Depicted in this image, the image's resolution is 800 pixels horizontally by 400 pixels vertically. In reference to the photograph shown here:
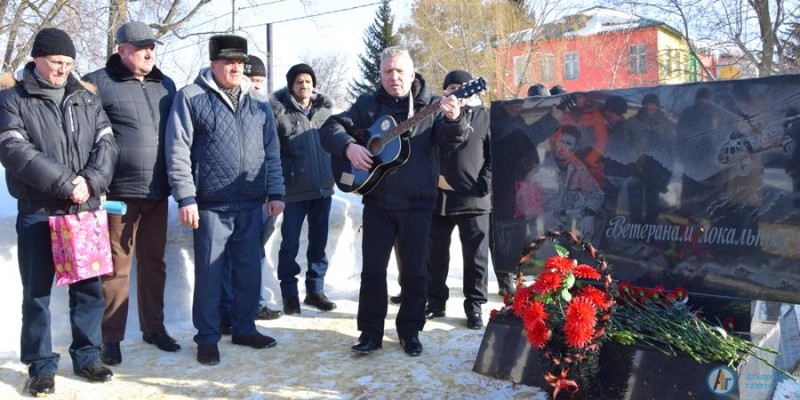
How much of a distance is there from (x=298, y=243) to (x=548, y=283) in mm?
2710

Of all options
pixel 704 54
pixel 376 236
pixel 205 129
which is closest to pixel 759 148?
pixel 376 236

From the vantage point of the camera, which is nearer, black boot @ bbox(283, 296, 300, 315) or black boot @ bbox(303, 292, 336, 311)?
black boot @ bbox(283, 296, 300, 315)

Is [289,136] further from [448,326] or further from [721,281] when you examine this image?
[721,281]

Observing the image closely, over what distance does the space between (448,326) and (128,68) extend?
284 cm

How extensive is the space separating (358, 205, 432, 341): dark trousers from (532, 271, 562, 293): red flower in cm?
123

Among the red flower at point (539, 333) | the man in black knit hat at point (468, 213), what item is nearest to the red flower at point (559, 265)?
the red flower at point (539, 333)

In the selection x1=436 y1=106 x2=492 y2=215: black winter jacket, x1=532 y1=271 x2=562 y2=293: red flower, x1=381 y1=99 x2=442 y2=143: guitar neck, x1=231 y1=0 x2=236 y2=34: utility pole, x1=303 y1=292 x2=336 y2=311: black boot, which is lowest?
x1=303 y1=292 x2=336 y2=311: black boot

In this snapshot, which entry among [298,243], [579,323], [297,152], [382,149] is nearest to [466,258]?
[298,243]

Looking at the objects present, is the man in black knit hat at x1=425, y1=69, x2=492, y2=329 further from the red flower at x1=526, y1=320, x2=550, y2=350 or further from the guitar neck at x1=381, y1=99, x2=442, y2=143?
the red flower at x1=526, y1=320, x2=550, y2=350

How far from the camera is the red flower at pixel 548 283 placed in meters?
3.11

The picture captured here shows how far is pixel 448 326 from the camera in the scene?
4.98 metres

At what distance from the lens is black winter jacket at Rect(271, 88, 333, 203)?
5.23 metres

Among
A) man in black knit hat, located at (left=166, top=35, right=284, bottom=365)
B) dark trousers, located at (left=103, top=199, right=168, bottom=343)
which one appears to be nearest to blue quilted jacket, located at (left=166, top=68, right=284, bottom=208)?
man in black knit hat, located at (left=166, top=35, right=284, bottom=365)

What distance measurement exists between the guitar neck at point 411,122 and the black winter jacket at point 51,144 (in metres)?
1.61
